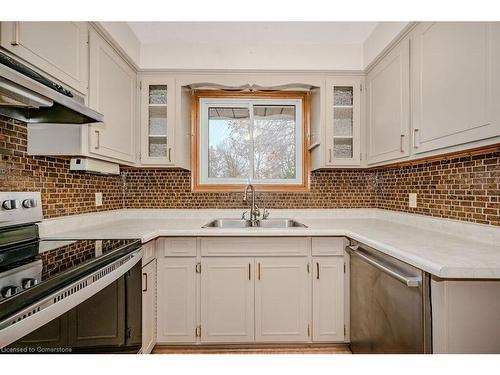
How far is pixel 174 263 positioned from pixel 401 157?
5.34ft

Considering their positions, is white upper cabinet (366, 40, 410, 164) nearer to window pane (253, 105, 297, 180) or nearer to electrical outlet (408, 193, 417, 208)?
electrical outlet (408, 193, 417, 208)

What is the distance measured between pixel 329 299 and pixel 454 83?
146 cm

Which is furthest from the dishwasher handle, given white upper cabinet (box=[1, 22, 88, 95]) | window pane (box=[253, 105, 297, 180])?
white upper cabinet (box=[1, 22, 88, 95])

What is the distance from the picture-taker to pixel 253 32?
225 centimetres

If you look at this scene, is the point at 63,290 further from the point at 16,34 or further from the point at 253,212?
the point at 253,212

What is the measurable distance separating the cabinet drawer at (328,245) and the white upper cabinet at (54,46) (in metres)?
1.69

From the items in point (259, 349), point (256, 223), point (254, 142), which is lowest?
point (259, 349)

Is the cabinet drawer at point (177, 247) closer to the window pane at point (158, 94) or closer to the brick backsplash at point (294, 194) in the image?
the brick backsplash at point (294, 194)

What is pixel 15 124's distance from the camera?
5.06ft

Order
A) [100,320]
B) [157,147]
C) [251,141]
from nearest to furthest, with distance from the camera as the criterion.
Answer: [100,320] → [157,147] → [251,141]

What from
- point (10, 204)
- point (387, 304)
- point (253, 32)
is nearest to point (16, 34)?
point (10, 204)

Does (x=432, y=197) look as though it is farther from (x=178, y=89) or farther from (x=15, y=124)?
(x=15, y=124)

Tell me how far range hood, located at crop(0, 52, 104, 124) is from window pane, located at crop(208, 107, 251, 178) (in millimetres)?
1284
